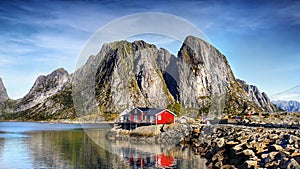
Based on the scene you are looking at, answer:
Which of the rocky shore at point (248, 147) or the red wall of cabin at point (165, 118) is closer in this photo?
the rocky shore at point (248, 147)

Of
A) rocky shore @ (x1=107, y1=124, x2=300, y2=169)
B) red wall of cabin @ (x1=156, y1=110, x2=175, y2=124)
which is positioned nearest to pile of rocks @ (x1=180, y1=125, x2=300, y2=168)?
rocky shore @ (x1=107, y1=124, x2=300, y2=169)

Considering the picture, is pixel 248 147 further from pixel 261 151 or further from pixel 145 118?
pixel 145 118

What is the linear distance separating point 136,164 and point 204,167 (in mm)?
8554

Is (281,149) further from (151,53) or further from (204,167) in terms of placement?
(151,53)

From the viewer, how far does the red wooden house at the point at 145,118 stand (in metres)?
81.4

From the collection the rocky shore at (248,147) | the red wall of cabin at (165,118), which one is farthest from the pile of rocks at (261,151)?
the red wall of cabin at (165,118)

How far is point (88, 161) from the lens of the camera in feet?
147

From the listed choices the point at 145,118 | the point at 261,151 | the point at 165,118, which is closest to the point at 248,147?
the point at 261,151

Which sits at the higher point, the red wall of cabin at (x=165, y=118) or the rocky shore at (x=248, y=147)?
the red wall of cabin at (x=165, y=118)

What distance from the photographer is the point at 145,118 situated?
274 ft

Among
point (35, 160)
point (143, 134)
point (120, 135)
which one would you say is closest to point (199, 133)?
point (143, 134)

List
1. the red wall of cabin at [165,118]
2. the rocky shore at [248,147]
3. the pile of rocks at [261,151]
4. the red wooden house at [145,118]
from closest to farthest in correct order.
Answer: the pile of rocks at [261,151]
the rocky shore at [248,147]
the red wooden house at [145,118]
the red wall of cabin at [165,118]

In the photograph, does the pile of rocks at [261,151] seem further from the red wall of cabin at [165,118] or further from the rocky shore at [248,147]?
the red wall of cabin at [165,118]

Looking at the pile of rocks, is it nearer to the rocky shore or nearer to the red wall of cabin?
the rocky shore
